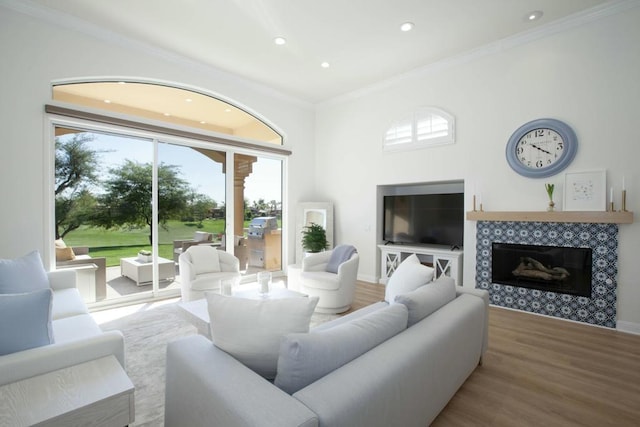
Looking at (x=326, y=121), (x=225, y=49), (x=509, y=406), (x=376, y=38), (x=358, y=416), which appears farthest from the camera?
(x=326, y=121)

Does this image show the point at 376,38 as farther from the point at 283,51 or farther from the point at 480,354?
the point at 480,354

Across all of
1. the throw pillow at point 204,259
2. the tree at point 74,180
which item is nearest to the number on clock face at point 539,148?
the throw pillow at point 204,259

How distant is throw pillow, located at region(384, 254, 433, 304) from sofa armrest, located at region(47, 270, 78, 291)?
Answer: 319 cm

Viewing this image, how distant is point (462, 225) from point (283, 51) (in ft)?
11.6

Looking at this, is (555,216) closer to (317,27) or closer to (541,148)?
(541,148)

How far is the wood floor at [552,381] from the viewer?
1898 millimetres

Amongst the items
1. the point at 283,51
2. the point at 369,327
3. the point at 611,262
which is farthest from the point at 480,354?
the point at 283,51

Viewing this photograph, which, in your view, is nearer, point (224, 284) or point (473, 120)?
point (224, 284)

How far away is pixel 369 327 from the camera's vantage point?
153 centimetres

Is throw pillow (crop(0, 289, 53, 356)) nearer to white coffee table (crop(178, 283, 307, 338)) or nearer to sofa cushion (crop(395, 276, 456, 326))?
white coffee table (crop(178, 283, 307, 338))

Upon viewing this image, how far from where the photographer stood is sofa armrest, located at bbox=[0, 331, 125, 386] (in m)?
1.43

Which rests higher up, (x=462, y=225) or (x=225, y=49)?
(x=225, y=49)

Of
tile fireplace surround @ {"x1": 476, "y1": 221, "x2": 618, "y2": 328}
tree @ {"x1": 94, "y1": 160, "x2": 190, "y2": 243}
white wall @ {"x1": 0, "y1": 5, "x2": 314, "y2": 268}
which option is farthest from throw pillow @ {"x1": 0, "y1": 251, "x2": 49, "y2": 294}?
tile fireplace surround @ {"x1": 476, "y1": 221, "x2": 618, "y2": 328}

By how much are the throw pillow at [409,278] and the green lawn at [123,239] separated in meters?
3.33
